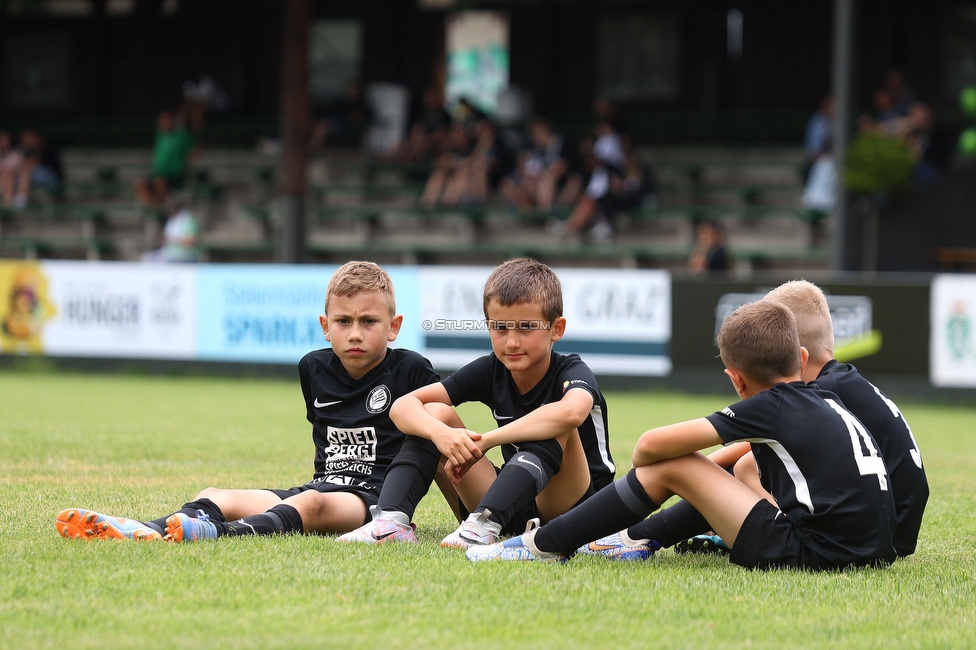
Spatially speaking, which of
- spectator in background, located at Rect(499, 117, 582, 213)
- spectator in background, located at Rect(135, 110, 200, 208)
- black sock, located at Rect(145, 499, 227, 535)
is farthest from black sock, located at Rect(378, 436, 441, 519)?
spectator in background, located at Rect(135, 110, 200, 208)

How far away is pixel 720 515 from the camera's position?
4324 millimetres

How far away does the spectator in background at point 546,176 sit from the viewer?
1920cm

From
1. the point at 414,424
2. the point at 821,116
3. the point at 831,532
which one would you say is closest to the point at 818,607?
the point at 831,532

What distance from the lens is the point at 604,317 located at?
46.2 ft

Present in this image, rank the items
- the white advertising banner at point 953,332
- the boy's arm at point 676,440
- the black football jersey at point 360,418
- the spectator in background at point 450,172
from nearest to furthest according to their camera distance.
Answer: the boy's arm at point 676,440, the black football jersey at point 360,418, the white advertising banner at point 953,332, the spectator in background at point 450,172

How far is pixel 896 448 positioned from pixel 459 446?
64.5 inches

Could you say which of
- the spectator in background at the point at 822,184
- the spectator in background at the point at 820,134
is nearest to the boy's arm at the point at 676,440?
the spectator in background at the point at 822,184

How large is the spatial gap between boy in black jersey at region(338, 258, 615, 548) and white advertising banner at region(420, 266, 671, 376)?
342 inches

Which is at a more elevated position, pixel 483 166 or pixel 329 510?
pixel 483 166

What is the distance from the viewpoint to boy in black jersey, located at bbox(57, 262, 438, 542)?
4.88 meters

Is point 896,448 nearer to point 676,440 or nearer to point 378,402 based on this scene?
point 676,440

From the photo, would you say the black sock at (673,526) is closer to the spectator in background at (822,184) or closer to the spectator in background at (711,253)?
the spectator in background at (711,253)

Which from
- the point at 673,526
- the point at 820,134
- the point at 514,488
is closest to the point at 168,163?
the point at 820,134

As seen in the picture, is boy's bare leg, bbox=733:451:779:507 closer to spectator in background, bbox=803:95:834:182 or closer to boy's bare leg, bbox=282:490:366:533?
boy's bare leg, bbox=282:490:366:533
